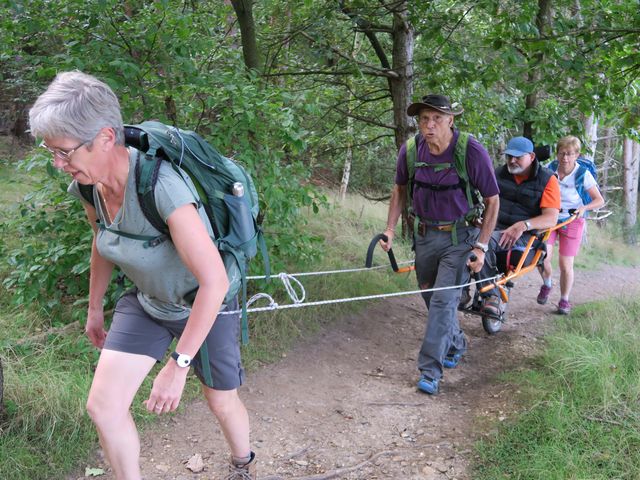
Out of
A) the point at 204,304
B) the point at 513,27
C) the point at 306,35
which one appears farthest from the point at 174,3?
the point at 204,304

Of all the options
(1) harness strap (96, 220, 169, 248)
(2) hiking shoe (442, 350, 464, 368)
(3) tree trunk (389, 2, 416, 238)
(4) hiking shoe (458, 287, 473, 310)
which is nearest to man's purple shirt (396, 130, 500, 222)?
(4) hiking shoe (458, 287, 473, 310)

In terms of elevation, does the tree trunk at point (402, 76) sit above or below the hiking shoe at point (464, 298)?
above

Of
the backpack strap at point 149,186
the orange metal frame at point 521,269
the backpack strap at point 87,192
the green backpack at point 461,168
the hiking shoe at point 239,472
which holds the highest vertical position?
the backpack strap at point 149,186

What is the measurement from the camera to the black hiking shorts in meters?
2.63

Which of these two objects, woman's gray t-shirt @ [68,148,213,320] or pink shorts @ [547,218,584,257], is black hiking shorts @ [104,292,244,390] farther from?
pink shorts @ [547,218,584,257]

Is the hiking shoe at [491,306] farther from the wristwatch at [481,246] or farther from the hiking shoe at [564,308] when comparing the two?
the hiking shoe at [564,308]

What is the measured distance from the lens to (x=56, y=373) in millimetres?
4074

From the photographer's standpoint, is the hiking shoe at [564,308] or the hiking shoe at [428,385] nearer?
the hiking shoe at [428,385]

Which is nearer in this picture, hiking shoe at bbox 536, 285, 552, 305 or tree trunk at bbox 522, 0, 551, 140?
tree trunk at bbox 522, 0, 551, 140

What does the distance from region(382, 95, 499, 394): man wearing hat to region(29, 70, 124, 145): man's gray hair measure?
9.35ft

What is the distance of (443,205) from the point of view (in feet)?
15.6

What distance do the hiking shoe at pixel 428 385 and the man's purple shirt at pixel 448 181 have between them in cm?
125

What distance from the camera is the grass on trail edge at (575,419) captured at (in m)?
3.33

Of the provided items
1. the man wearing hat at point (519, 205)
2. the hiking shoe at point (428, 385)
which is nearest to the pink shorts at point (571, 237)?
the man wearing hat at point (519, 205)
